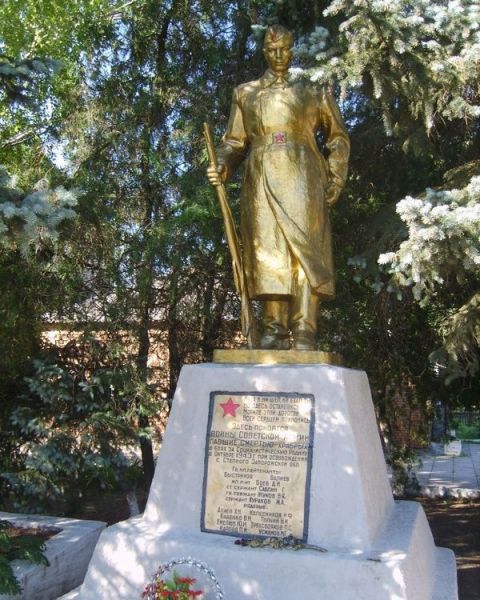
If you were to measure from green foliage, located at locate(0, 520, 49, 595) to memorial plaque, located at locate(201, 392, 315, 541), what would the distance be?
1153 millimetres

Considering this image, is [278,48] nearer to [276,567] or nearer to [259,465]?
[259,465]

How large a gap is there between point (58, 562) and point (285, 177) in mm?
2992

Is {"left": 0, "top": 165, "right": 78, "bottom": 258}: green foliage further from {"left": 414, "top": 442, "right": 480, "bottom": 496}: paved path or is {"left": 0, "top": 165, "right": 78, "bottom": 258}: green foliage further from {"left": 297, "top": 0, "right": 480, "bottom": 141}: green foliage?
{"left": 414, "top": 442, "right": 480, "bottom": 496}: paved path

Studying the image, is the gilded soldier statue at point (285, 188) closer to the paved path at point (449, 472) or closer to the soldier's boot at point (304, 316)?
the soldier's boot at point (304, 316)

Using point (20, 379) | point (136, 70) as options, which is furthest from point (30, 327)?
point (136, 70)

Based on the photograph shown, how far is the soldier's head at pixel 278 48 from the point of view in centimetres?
443

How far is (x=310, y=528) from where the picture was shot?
349cm

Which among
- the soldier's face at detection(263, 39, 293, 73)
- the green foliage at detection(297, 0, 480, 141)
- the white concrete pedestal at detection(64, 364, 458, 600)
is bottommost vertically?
the white concrete pedestal at detection(64, 364, 458, 600)

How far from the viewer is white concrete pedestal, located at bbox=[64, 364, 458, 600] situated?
321cm

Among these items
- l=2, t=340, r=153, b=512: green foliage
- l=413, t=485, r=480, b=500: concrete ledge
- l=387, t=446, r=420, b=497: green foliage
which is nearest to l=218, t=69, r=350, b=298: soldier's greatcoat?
l=2, t=340, r=153, b=512: green foliage

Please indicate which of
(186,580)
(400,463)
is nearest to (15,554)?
(186,580)

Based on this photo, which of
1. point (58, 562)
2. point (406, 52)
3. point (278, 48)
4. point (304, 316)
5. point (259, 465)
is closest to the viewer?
point (259, 465)

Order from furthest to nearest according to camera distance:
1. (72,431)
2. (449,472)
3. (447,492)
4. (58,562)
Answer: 1. (449,472)
2. (447,492)
3. (72,431)
4. (58,562)

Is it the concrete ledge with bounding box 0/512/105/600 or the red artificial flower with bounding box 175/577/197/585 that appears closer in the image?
the red artificial flower with bounding box 175/577/197/585
